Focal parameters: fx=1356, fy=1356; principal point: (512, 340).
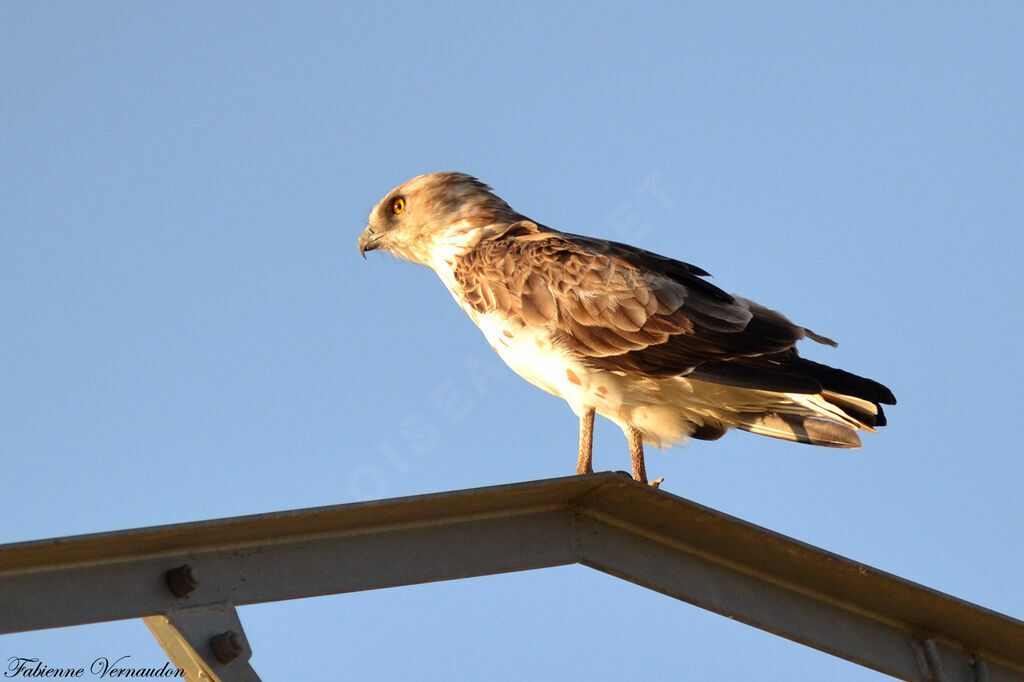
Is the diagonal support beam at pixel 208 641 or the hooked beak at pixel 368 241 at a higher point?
the hooked beak at pixel 368 241

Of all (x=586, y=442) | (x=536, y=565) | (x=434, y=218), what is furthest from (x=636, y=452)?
(x=536, y=565)

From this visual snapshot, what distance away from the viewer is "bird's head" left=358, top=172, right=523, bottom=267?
9.29 m

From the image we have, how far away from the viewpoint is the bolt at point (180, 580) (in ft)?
13.7

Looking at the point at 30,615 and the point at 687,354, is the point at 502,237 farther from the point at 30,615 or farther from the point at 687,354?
the point at 30,615

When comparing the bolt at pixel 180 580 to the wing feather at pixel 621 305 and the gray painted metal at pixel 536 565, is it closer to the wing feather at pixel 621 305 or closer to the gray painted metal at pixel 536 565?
the gray painted metal at pixel 536 565

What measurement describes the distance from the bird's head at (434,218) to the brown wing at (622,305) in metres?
0.55

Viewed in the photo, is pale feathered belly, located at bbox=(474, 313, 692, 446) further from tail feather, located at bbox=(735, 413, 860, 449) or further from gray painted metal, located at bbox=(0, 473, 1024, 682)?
gray painted metal, located at bbox=(0, 473, 1024, 682)

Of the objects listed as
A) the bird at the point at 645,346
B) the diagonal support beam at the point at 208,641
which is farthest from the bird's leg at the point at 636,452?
the diagonal support beam at the point at 208,641

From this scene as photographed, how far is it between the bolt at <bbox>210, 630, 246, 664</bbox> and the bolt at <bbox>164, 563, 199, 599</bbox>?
174 mm

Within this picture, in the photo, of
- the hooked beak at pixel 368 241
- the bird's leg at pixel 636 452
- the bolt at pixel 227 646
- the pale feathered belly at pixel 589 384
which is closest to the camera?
the bolt at pixel 227 646

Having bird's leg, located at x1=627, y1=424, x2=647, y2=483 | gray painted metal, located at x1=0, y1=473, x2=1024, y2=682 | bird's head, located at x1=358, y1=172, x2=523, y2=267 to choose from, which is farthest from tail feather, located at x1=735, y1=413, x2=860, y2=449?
bird's head, located at x1=358, y1=172, x2=523, y2=267

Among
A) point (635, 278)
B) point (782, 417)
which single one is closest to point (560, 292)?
point (635, 278)

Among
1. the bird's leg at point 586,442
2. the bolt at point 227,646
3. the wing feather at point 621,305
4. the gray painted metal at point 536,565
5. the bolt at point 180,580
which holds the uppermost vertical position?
the wing feather at point 621,305

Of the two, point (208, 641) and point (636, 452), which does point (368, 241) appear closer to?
point (636, 452)
